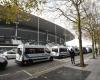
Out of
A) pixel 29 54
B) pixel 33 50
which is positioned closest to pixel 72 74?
pixel 29 54

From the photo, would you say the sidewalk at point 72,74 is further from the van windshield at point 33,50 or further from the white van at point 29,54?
the van windshield at point 33,50

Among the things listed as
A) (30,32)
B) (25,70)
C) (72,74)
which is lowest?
(72,74)

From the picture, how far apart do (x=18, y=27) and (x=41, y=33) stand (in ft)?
55.5

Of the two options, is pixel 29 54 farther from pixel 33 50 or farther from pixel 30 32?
pixel 30 32

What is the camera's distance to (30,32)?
8138 centimetres

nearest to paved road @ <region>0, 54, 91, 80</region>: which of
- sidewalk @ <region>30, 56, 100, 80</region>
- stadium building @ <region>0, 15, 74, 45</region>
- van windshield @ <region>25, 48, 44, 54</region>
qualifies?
sidewalk @ <region>30, 56, 100, 80</region>

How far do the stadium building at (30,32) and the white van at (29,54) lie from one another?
38.2 metres

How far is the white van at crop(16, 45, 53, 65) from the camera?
20391 mm

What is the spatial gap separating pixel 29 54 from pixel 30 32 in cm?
6072

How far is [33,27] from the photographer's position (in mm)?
82250

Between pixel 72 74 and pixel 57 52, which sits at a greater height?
pixel 57 52

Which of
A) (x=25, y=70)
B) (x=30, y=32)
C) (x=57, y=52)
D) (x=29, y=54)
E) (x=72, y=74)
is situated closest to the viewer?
(x=72, y=74)

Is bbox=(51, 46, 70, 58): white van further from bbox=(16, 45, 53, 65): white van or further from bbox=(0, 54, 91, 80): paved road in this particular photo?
bbox=(0, 54, 91, 80): paved road

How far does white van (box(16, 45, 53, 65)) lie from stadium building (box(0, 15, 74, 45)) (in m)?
38.2
